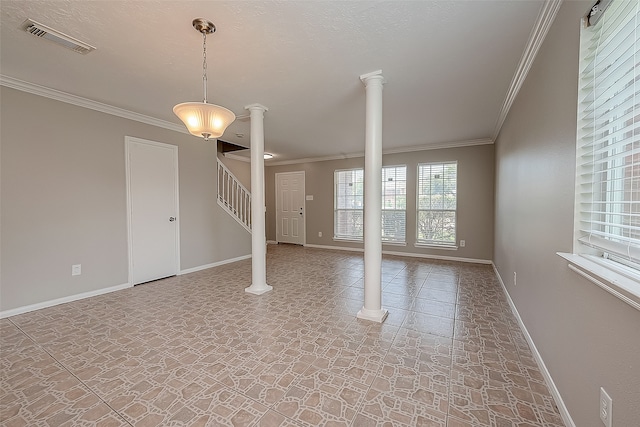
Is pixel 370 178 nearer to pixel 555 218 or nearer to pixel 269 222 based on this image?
pixel 555 218

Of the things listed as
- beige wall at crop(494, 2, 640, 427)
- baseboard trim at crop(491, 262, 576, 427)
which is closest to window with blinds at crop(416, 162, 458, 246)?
beige wall at crop(494, 2, 640, 427)

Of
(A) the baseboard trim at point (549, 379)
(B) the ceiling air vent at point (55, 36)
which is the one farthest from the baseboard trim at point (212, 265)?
(A) the baseboard trim at point (549, 379)

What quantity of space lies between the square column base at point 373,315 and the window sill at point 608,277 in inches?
65.8

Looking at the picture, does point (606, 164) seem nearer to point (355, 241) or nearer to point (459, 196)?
point (459, 196)

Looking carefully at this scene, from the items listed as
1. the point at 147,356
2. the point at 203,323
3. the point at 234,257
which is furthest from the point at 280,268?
the point at 147,356

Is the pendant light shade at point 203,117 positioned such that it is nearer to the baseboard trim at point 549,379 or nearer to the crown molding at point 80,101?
the crown molding at point 80,101

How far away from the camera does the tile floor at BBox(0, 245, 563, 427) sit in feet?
4.86

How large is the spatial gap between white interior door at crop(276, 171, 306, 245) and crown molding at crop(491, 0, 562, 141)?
521cm

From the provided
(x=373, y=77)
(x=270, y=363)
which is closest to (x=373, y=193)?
(x=373, y=77)

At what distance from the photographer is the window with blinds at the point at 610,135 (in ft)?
3.31

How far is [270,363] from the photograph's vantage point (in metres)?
1.94

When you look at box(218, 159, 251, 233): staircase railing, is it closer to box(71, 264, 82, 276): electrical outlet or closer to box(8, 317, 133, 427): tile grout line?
box(71, 264, 82, 276): electrical outlet

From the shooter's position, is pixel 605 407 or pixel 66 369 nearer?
pixel 605 407

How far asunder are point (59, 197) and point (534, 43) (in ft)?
16.6
